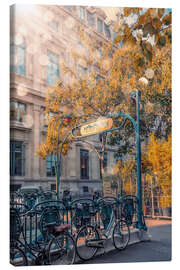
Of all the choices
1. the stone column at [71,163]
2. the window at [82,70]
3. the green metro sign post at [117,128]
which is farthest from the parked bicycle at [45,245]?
the window at [82,70]

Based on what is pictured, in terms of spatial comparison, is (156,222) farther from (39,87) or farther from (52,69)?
(52,69)

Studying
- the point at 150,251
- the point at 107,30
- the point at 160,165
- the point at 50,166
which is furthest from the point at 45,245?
the point at 107,30

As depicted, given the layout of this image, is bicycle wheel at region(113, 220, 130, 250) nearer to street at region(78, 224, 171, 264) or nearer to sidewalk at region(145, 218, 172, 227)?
street at region(78, 224, 171, 264)

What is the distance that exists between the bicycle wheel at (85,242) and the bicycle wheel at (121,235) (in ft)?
1.24

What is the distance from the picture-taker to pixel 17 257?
3908mm

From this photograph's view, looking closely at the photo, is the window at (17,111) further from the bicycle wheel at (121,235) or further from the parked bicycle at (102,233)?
the bicycle wheel at (121,235)

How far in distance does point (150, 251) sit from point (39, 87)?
3075 millimetres

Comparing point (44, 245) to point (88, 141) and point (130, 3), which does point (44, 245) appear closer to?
point (88, 141)

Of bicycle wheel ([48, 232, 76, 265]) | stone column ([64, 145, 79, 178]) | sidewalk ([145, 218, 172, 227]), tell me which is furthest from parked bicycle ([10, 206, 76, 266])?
sidewalk ([145, 218, 172, 227])

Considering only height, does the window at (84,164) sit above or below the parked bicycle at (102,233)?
above

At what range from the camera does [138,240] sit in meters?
4.84

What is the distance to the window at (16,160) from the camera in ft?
14.3

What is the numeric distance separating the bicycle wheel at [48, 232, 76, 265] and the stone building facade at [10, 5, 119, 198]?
82 cm

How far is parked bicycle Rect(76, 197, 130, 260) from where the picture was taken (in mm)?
4301
